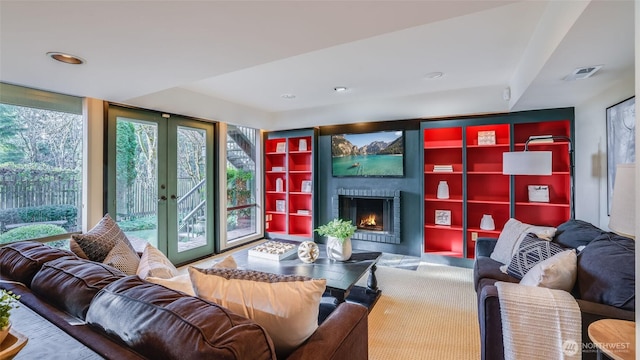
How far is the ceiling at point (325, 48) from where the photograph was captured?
1475 mm

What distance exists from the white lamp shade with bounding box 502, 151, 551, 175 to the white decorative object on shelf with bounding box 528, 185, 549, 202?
1126mm

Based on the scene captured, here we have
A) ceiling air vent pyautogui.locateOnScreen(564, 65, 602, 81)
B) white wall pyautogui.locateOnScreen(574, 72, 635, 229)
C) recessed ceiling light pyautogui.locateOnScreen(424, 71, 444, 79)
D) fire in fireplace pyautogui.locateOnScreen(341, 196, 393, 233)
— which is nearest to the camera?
A: ceiling air vent pyautogui.locateOnScreen(564, 65, 602, 81)

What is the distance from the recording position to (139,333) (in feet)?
2.92

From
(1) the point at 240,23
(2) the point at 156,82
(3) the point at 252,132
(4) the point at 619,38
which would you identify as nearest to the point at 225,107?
(3) the point at 252,132

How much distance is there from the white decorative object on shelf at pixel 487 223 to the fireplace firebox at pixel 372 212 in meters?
1.15

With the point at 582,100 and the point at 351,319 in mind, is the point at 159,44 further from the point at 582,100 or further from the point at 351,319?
the point at 582,100

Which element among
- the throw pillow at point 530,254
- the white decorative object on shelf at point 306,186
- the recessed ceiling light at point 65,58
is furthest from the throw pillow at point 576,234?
the recessed ceiling light at point 65,58

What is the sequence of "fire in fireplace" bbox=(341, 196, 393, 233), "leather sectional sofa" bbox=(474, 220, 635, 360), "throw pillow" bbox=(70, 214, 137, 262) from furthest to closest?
"fire in fireplace" bbox=(341, 196, 393, 233)
"throw pillow" bbox=(70, 214, 137, 262)
"leather sectional sofa" bbox=(474, 220, 635, 360)

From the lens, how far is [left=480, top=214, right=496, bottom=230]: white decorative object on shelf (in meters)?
3.97

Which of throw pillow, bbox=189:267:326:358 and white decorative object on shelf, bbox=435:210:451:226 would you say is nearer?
throw pillow, bbox=189:267:326:358

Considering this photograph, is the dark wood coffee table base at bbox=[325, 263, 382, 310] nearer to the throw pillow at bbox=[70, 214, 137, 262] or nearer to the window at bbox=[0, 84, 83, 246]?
the throw pillow at bbox=[70, 214, 137, 262]

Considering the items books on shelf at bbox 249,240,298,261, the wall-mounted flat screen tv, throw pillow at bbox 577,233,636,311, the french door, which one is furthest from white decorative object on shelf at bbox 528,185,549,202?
the french door

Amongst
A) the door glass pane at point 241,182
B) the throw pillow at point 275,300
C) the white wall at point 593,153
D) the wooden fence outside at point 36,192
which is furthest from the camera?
the door glass pane at point 241,182

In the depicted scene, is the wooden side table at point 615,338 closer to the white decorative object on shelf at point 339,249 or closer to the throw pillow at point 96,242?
the white decorative object on shelf at point 339,249
